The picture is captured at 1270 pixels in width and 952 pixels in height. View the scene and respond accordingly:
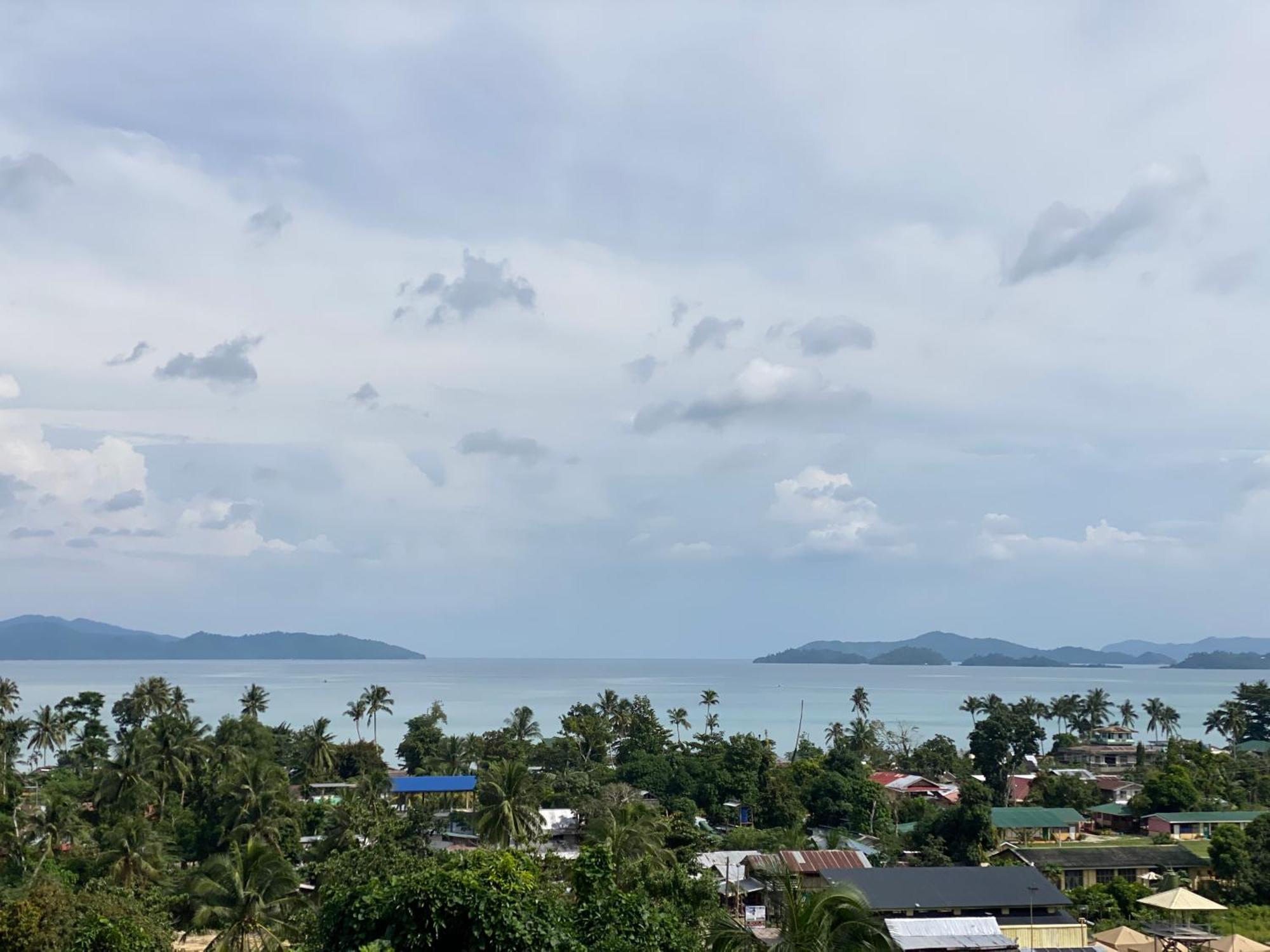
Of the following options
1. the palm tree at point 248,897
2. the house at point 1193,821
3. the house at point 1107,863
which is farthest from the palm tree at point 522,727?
the palm tree at point 248,897

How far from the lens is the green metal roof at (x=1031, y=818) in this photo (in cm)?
5012

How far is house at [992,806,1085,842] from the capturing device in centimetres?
5012

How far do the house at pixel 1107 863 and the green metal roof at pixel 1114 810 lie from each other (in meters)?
13.0

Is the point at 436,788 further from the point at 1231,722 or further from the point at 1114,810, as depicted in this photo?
the point at 1231,722

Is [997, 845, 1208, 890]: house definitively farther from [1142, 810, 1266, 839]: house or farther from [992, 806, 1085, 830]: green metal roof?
[1142, 810, 1266, 839]: house

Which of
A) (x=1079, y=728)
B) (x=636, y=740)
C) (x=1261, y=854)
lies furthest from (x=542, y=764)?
(x=1079, y=728)

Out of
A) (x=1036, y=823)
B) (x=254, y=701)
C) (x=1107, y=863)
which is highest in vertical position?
(x=254, y=701)

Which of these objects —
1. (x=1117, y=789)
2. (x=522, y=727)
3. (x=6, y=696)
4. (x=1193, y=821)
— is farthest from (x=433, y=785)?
(x=1117, y=789)

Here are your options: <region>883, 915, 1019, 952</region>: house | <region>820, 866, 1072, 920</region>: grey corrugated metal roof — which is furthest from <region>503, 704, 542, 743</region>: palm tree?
<region>883, 915, 1019, 952</region>: house

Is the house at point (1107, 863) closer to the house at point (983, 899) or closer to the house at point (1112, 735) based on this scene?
the house at point (983, 899)

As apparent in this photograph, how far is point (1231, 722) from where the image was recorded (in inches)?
3110

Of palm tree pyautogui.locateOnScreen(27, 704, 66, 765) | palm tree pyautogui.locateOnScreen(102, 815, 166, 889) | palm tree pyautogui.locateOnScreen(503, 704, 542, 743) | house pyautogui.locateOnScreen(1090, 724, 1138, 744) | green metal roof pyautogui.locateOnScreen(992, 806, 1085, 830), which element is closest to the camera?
palm tree pyautogui.locateOnScreen(102, 815, 166, 889)

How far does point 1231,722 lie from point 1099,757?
35.2 feet

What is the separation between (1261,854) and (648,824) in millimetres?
→ 23387
